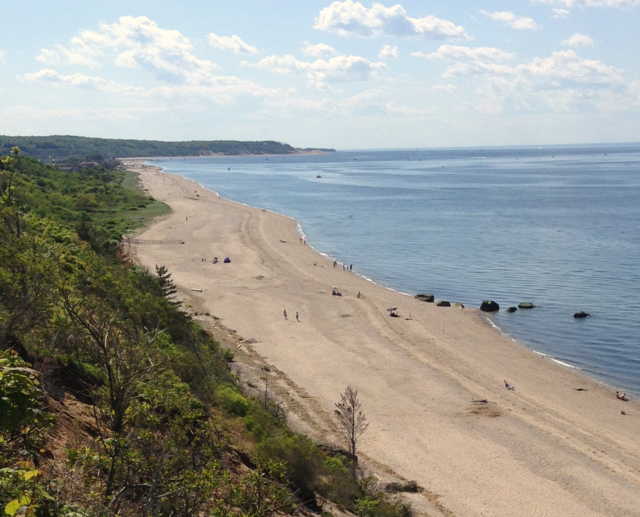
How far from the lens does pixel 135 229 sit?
7912cm

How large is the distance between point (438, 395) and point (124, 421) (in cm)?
2325

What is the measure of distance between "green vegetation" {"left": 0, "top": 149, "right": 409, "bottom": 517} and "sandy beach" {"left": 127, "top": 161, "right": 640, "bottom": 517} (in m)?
3.67

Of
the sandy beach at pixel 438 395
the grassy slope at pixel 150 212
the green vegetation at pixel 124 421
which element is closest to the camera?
the green vegetation at pixel 124 421

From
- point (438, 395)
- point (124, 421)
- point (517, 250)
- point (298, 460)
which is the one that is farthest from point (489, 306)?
point (124, 421)

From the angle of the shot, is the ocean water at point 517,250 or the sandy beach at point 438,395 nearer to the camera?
the sandy beach at point 438,395

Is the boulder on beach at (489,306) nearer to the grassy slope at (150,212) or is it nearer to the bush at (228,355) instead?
the bush at (228,355)

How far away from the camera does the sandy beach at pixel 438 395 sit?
74.1 ft

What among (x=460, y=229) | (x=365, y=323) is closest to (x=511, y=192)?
(x=460, y=229)

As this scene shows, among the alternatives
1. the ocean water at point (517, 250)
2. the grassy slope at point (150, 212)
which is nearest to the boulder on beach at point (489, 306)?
the ocean water at point (517, 250)

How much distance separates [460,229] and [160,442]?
83.6 meters

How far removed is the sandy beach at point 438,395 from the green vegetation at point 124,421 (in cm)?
367

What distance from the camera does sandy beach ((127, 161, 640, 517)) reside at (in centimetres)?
2258

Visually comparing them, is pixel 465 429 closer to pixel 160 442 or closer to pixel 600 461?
pixel 600 461

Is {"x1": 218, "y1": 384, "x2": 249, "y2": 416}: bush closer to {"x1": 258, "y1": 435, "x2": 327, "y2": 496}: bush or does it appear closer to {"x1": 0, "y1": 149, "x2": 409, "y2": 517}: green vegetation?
{"x1": 0, "y1": 149, "x2": 409, "y2": 517}: green vegetation
